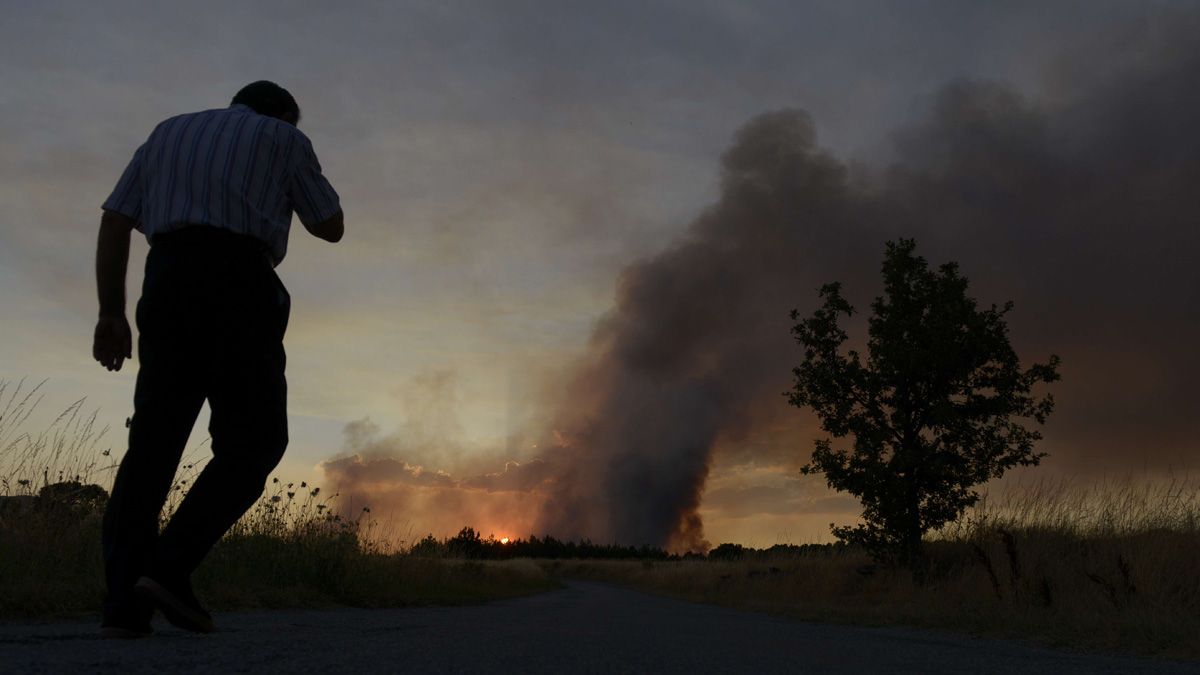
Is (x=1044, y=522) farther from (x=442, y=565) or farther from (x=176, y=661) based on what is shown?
(x=176, y=661)

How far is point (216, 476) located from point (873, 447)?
17.2 m

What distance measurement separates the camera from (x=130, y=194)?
384 centimetres

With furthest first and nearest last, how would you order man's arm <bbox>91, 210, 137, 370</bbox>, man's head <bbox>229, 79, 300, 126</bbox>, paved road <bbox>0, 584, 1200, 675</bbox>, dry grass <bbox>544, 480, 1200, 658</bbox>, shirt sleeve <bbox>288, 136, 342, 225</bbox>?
dry grass <bbox>544, 480, 1200, 658</bbox> → man's head <bbox>229, 79, 300, 126</bbox> → shirt sleeve <bbox>288, 136, 342, 225</bbox> → man's arm <bbox>91, 210, 137, 370</bbox> → paved road <bbox>0, 584, 1200, 675</bbox>

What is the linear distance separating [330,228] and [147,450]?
1.18 meters

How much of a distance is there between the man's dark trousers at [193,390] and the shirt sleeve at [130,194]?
0.94 ft

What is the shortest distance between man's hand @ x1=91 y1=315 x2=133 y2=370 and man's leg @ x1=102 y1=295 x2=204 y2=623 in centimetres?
26

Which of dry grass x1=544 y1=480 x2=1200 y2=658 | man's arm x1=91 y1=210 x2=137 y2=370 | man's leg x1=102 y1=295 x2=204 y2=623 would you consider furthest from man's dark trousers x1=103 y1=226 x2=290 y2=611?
dry grass x1=544 y1=480 x2=1200 y2=658

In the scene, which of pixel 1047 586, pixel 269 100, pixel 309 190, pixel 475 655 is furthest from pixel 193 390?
pixel 1047 586

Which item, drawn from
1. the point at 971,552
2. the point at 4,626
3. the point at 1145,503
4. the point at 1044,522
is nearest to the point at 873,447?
the point at 971,552

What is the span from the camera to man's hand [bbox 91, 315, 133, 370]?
3.77 meters

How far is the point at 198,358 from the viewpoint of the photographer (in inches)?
141

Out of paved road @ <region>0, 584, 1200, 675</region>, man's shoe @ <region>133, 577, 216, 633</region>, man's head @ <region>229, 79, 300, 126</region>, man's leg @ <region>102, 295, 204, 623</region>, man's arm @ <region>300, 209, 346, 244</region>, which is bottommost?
paved road @ <region>0, 584, 1200, 675</region>

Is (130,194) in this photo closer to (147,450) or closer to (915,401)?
(147,450)

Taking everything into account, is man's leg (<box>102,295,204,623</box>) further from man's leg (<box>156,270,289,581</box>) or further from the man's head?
the man's head
